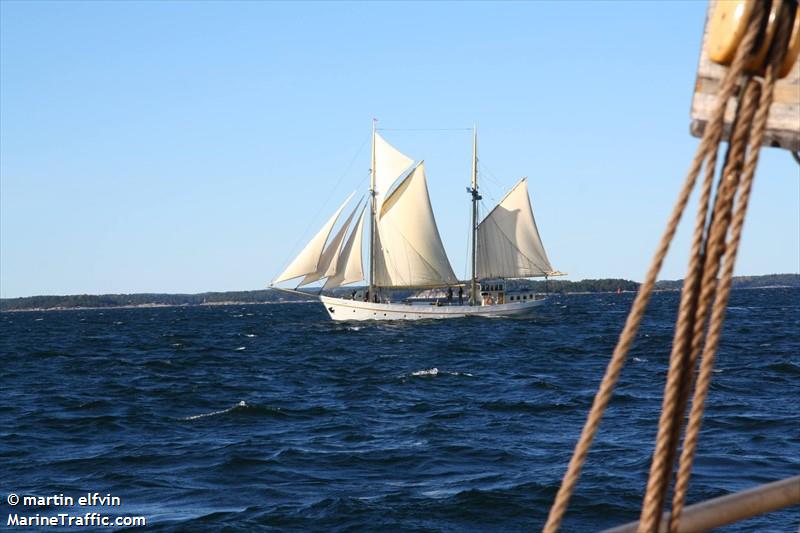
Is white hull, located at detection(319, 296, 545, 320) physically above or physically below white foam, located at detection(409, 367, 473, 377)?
above

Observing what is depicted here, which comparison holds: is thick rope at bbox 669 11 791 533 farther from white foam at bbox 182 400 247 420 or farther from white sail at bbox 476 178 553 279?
white sail at bbox 476 178 553 279

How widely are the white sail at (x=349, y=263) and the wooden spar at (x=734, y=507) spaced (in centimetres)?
5972

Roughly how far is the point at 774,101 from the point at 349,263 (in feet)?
200

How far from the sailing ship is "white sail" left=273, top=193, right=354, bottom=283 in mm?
65

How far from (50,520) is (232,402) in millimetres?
11105

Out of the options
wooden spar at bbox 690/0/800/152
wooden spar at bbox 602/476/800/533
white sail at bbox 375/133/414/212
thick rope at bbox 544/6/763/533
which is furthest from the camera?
white sail at bbox 375/133/414/212

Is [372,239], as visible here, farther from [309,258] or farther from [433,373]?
[433,373]

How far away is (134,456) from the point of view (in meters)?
14.6

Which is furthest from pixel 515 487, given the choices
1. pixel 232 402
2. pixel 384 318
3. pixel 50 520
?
pixel 384 318

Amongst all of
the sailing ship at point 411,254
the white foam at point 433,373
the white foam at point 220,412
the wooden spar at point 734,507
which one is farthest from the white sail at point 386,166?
the wooden spar at point 734,507

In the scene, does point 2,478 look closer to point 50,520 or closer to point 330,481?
point 50,520

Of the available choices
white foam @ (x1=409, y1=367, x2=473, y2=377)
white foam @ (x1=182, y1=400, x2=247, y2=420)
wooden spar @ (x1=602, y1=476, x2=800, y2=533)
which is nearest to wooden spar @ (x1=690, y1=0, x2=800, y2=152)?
wooden spar @ (x1=602, y1=476, x2=800, y2=533)

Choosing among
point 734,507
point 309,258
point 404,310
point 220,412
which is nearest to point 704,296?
point 734,507

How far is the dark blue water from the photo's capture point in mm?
10891
